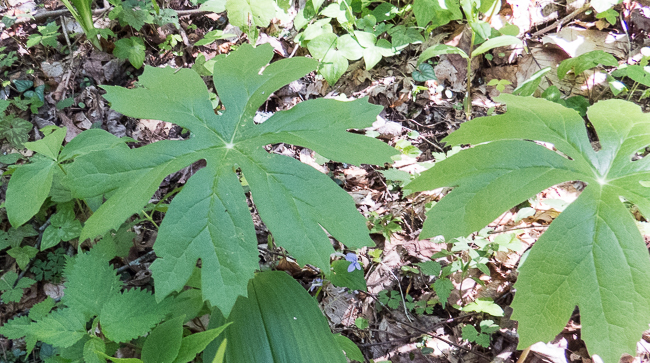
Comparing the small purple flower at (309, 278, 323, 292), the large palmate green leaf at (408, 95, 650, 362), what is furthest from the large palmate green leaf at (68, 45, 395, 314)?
the small purple flower at (309, 278, 323, 292)

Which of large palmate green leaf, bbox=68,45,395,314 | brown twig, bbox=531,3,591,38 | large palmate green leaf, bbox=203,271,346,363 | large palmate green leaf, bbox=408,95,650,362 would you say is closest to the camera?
large palmate green leaf, bbox=408,95,650,362

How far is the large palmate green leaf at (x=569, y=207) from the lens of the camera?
100cm

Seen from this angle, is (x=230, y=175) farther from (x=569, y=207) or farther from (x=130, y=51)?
(x=130, y=51)

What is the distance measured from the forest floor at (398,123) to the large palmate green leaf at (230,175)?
2.62 feet

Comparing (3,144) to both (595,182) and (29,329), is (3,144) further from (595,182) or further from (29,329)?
(595,182)

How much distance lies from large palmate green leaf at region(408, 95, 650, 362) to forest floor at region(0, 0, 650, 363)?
62 centimetres

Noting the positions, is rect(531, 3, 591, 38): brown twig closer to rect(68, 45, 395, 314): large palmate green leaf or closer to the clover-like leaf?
rect(68, 45, 395, 314): large palmate green leaf

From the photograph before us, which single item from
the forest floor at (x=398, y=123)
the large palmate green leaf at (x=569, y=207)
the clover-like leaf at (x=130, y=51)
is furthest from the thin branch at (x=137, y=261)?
the large palmate green leaf at (x=569, y=207)

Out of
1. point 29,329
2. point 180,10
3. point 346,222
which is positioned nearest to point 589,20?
point 346,222

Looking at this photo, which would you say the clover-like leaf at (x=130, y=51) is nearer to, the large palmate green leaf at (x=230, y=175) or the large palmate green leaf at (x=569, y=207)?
the large palmate green leaf at (x=230, y=175)

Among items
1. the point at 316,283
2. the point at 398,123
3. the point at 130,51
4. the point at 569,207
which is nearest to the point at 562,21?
the point at 398,123

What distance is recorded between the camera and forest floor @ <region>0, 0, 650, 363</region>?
180 centimetres

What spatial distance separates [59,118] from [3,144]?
391mm

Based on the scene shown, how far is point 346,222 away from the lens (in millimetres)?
1164
